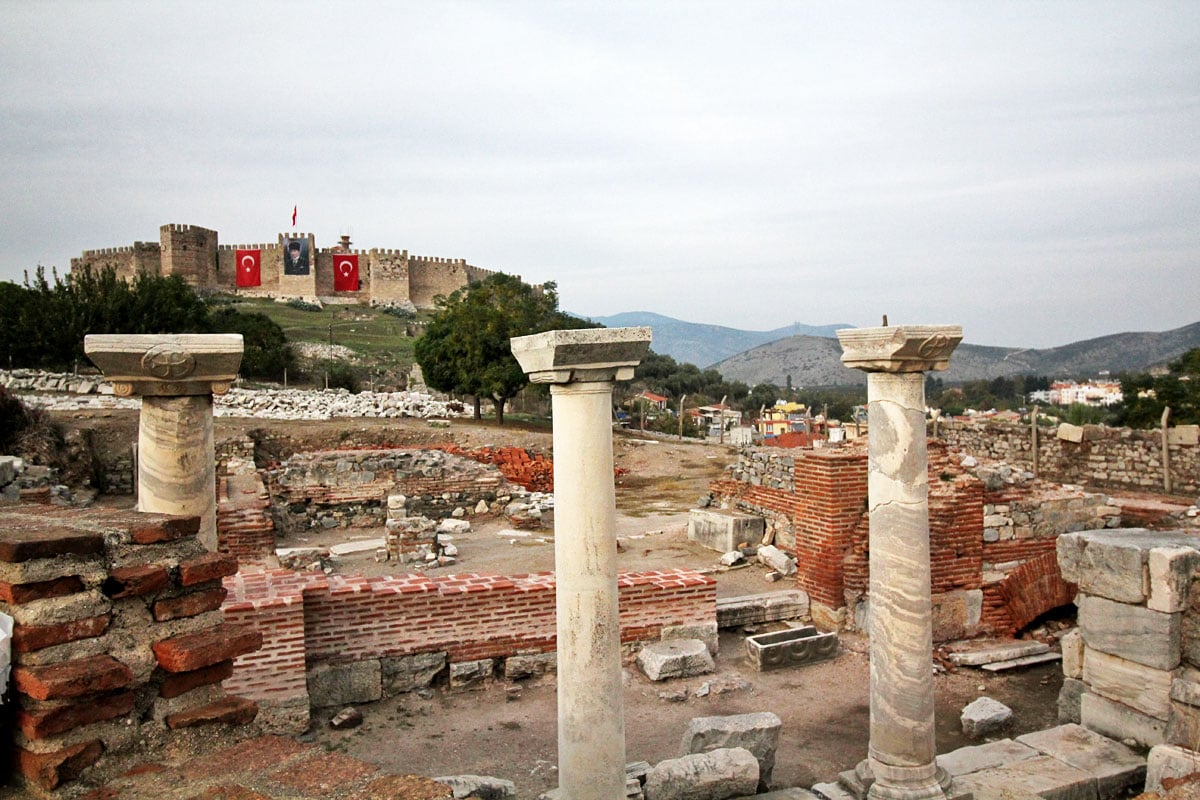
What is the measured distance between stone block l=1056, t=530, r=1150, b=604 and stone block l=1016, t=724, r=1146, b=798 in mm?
1124

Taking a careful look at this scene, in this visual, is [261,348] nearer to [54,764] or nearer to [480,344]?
[480,344]

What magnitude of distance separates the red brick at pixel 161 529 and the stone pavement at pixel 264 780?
2.89ft

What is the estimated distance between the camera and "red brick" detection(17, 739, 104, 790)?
280 centimetres

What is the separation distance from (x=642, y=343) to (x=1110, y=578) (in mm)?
4659

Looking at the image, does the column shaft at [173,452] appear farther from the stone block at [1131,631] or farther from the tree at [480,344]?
the tree at [480,344]

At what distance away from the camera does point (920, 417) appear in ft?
18.3

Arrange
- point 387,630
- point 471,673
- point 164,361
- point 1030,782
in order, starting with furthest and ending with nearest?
1. point 471,673
2. point 387,630
3. point 1030,782
4. point 164,361

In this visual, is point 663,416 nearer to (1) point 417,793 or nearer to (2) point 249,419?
(2) point 249,419

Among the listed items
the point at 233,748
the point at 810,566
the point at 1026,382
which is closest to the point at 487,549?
the point at 810,566

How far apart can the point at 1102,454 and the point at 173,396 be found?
18028 mm

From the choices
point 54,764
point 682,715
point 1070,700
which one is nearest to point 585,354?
point 54,764

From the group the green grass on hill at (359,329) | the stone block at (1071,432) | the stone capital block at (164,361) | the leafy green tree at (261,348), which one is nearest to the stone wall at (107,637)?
the stone capital block at (164,361)

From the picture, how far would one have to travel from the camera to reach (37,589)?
2.98 m

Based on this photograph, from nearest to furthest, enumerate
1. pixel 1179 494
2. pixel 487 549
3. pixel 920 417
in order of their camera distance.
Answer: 1. pixel 920 417
2. pixel 487 549
3. pixel 1179 494
